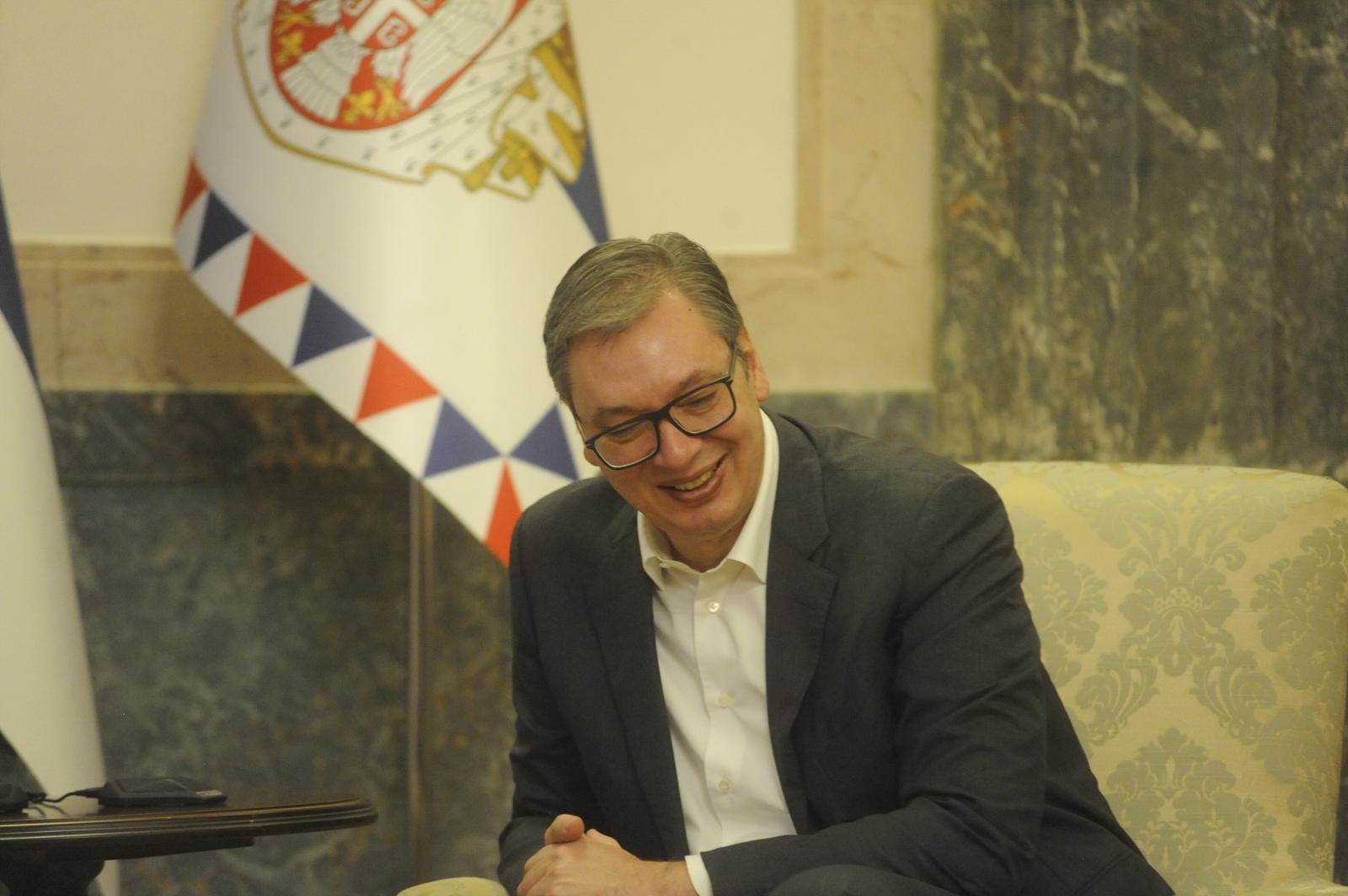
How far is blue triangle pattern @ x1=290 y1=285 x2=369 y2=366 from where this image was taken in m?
2.49

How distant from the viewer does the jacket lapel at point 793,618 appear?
74.7 inches

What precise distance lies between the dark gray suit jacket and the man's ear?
3.6 inches

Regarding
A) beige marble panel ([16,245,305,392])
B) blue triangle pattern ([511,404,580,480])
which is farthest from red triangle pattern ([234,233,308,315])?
beige marble panel ([16,245,305,392])

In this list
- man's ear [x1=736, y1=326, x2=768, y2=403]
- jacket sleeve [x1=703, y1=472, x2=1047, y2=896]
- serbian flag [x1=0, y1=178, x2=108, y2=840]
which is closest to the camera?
jacket sleeve [x1=703, y1=472, x2=1047, y2=896]

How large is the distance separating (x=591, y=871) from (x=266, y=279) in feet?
4.16

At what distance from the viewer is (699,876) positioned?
177 centimetres

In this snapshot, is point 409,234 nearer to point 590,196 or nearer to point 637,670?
point 590,196

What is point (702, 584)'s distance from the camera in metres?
2.03

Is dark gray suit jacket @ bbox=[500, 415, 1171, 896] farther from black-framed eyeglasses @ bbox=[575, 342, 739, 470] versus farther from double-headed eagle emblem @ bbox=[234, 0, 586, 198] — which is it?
double-headed eagle emblem @ bbox=[234, 0, 586, 198]

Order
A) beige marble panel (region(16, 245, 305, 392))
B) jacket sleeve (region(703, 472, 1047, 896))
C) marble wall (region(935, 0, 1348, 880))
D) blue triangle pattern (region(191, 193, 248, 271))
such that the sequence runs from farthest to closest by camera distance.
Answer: beige marble panel (region(16, 245, 305, 392)) → marble wall (region(935, 0, 1348, 880)) → blue triangle pattern (region(191, 193, 248, 271)) → jacket sleeve (region(703, 472, 1047, 896))

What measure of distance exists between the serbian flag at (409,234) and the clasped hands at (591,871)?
760 millimetres

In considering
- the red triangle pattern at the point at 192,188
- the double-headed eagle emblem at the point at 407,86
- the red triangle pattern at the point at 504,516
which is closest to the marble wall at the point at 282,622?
the red triangle pattern at the point at 192,188

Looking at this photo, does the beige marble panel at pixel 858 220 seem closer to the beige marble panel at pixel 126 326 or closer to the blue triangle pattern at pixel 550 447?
the blue triangle pattern at pixel 550 447

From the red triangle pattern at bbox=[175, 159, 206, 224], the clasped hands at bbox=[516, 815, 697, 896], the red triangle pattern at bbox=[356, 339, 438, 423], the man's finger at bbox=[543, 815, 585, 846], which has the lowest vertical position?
the clasped hands at bbox=[516, 815, 697, 896]
